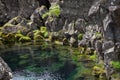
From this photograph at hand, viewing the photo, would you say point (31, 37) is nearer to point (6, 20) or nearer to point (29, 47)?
point (29, 47)

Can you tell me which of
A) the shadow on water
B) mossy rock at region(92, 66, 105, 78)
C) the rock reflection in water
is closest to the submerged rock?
mossy rock at region(92, 66, 105, 78)

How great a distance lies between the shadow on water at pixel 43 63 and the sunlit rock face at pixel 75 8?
506 inches

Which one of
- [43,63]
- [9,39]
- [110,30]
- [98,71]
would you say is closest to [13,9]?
[9,39]

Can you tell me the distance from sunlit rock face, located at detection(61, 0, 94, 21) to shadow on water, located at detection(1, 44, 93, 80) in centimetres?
1286

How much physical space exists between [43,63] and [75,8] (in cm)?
3070

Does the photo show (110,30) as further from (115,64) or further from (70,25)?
(70,25)

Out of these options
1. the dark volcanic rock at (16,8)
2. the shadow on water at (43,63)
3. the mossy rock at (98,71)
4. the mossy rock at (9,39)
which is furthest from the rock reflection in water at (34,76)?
the dark volcanic rock at (16,8)

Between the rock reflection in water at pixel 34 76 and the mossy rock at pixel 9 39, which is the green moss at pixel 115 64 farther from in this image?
the mossy rock at pixel 9 39

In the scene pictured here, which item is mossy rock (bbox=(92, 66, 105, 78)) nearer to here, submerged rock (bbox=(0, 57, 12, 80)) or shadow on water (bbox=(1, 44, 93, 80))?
shadow on water (bbox=(1, 44, 93, 80))

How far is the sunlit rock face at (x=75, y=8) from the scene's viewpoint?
95.8 metres

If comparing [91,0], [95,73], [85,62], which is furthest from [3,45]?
[95,73]

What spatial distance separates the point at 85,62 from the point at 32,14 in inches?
2154

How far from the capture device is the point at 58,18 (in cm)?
10594

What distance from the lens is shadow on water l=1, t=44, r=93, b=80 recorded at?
6151cm
